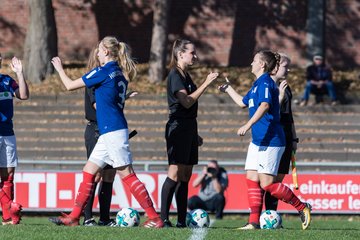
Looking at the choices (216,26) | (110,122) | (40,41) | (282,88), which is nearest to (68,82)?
(110,122)

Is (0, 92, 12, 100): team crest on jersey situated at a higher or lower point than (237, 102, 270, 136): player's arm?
higher

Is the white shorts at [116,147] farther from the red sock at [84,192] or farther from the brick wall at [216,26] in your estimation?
the brick wall at [216,26]

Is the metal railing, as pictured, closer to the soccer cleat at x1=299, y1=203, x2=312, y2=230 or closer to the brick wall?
the soccer cleat at x1=299, y1=203, x2=312, y2=230

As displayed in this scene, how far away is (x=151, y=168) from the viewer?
1888 cm

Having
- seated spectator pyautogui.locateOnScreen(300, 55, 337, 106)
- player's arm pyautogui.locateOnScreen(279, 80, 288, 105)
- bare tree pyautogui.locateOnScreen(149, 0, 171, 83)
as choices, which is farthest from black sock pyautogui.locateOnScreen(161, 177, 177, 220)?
bare tree pyautogui.locateOnScreen(149, 0, 171, 83)

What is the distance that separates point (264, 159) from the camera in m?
10.9

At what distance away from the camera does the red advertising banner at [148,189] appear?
706 inches

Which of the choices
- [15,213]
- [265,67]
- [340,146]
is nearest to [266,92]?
[265,67]

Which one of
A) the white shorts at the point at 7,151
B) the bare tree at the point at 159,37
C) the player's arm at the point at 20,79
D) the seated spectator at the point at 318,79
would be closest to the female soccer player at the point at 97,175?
the player's arm at the point at 20,79

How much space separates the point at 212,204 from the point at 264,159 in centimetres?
718

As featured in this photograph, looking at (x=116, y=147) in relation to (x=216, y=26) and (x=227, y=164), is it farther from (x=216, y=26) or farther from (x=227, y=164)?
(x=216, y=26)

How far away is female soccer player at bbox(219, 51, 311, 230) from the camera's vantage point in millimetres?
10930


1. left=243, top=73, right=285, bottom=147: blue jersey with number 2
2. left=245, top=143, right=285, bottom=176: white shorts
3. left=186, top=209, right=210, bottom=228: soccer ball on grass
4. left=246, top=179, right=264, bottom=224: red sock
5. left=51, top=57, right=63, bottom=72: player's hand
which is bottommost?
left=186, top=209, right=210, bottom=228: soccer ball on grass

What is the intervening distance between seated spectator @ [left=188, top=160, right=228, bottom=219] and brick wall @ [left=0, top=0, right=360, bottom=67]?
11.0m
